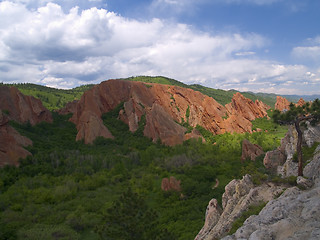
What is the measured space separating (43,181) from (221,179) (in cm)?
3047

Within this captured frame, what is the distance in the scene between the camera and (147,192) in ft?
114

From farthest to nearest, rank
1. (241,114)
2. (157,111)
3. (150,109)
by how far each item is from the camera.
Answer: (241,114) → (150,109) → (157,111)

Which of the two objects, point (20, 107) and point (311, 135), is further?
point (20, 107)

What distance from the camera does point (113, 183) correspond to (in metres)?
39.3

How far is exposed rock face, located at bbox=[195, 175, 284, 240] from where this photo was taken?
9.56m

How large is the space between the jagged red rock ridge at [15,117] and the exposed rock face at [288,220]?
144ft

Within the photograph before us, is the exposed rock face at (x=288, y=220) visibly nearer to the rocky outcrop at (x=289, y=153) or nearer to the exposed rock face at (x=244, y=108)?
the rocky outcrop at (x=289, y=153)

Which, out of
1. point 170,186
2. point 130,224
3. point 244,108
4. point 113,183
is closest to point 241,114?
point 244,108

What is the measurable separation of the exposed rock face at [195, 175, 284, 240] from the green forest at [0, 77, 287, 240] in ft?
2.97

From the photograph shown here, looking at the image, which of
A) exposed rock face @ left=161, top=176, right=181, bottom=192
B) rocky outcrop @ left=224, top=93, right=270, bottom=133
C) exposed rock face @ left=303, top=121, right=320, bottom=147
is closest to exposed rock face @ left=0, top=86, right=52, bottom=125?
exposed rock face @ left=161, top=176, right=181, bottom=192

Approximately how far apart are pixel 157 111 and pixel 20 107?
3812 centimetres

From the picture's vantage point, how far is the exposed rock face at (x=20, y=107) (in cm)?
5788

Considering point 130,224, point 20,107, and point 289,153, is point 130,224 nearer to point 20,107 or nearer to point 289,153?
point 289,153

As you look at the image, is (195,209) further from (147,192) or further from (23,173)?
(23,173)
